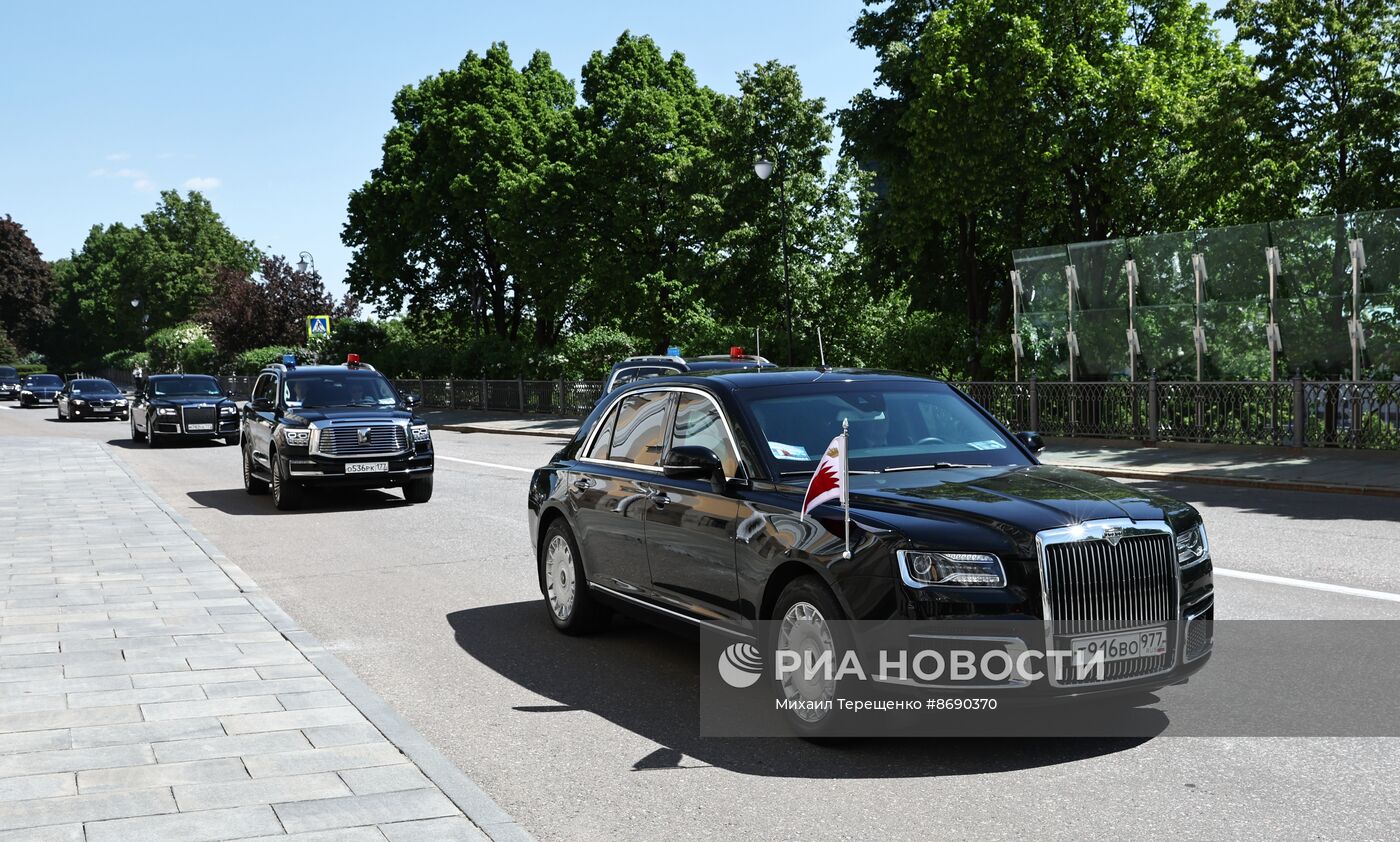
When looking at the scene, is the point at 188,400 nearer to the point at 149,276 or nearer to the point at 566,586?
the point at 566,586

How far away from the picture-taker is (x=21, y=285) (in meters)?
112

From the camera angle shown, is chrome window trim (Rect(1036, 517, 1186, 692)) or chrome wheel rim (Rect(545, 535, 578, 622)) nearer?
chrome window trim (Rect(1036, 517, 1186, 692))

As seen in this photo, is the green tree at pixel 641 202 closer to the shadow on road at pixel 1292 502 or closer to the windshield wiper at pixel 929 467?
the shadow on road at pixel 1292 502

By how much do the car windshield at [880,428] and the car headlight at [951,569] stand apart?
1.06 metres

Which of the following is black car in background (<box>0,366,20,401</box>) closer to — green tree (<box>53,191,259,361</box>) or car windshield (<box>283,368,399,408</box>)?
green tree (<box>53,191,259,361</box>)

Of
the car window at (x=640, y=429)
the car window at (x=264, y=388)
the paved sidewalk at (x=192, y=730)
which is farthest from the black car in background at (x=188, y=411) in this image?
the car window at (x=640, y=429)

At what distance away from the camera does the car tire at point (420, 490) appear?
17.0 meters

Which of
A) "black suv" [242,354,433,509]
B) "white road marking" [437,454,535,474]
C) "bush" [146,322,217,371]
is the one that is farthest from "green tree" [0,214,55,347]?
"black suv" [242,354,433,509]

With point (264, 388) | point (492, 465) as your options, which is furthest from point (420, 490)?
point (492, 465)

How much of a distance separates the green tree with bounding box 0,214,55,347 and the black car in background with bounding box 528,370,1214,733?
386ft

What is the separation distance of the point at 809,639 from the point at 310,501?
13.5 meters

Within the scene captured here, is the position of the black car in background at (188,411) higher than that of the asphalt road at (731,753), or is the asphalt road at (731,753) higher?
the black car in background at (188,411)

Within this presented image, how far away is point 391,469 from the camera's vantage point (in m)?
16.5

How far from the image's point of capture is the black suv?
16328 millimetres
